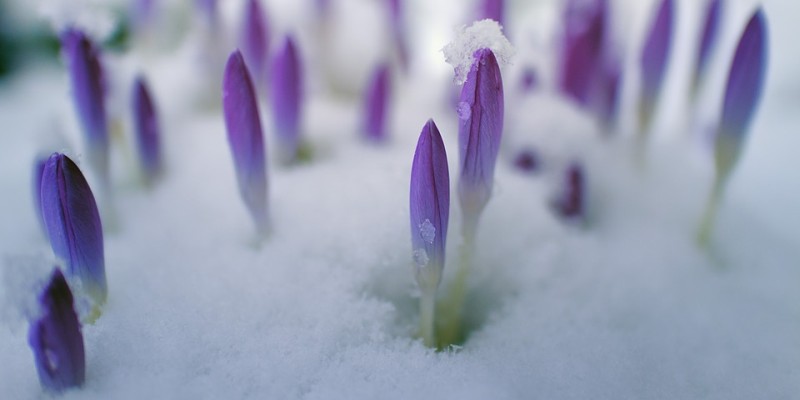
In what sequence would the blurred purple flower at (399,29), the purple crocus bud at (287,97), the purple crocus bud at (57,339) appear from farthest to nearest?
the blurred purple flower at (399,29) < the purple crocus bud at (287,97) < the purple crocus bud at (57,339)

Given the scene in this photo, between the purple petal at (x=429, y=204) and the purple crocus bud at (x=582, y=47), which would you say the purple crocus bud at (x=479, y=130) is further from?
the purple crocus bud at (x=582, y=47)

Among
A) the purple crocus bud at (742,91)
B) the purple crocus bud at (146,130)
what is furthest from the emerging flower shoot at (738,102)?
the purple crocus bud at (146,130)

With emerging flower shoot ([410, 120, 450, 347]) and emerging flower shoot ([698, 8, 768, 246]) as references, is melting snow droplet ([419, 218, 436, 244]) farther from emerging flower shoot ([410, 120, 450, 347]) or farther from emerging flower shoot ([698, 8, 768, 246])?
emerging flower shoot ([698, 8, 768, 246])

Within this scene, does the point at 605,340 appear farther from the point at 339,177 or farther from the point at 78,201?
the point at 78,201

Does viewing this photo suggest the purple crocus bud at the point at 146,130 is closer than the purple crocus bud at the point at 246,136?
No

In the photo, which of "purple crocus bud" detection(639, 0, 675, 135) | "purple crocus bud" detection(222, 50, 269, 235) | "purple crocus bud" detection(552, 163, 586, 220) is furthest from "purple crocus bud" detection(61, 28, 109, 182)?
"purple crocus bud" detection(639, 0, 675, 135)

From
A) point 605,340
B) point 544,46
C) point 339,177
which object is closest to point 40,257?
point 339,177
